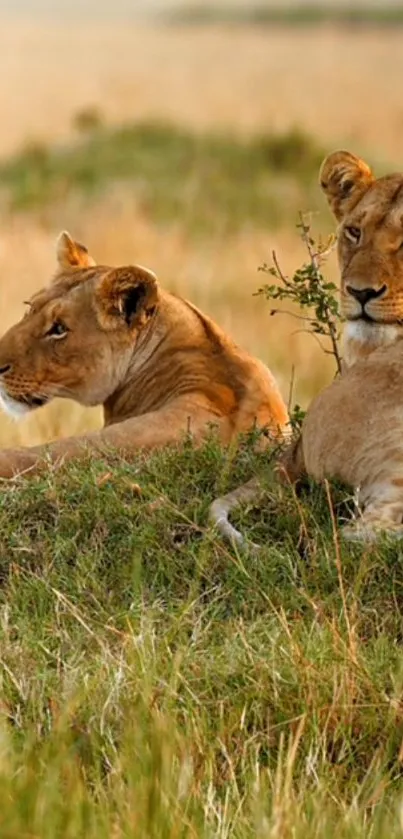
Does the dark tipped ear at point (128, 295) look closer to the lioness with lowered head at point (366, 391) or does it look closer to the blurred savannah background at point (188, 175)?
the lioness with lowered head at point (366, 391)

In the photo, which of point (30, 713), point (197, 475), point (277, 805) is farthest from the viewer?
point (197, 475)

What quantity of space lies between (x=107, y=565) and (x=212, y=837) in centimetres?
133

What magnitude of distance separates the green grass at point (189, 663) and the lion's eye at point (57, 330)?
66cm

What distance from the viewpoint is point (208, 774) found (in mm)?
3307

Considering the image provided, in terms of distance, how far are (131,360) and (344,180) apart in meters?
0.81

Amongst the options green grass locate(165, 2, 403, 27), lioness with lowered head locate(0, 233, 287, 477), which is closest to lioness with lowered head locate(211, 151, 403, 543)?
lioness with lowered head locate(0, 233, 287, 477)

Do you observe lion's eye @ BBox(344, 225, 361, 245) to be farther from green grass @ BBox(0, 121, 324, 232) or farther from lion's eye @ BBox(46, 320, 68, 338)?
green grass @ BBox(0, 121, 324, 232)

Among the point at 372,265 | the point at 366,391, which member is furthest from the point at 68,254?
the point at 366,391

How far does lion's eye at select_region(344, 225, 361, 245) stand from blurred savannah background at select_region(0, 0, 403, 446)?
0.87m

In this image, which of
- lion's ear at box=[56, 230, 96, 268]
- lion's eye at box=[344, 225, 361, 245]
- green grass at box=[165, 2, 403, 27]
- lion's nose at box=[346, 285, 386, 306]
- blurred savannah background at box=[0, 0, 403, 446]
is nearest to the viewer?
lion's nose at box=[346, 285, 386, 306]

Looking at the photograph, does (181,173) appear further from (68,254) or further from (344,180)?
(344,180)

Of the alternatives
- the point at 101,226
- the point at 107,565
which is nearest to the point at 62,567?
the point at 107,565

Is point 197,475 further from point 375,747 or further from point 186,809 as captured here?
point 186,809

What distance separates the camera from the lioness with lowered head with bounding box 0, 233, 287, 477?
5.19 m
